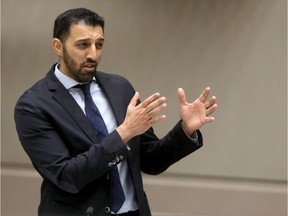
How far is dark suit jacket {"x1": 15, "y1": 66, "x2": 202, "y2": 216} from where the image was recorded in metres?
1.47

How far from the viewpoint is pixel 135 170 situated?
1.67 m

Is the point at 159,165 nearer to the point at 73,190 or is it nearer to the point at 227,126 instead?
the point at 73,190

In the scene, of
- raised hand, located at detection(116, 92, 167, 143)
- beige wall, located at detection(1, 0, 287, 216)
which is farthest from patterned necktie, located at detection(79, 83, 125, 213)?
beige wall, located at detection(1, 0, 287, 216)

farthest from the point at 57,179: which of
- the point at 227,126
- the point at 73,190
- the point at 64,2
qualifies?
the point at 64,2

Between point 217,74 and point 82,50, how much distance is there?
1.21 m

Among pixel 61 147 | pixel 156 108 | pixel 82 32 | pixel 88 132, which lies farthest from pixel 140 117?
pixel 82 32

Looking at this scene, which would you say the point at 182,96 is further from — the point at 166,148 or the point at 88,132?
the point at 88,132

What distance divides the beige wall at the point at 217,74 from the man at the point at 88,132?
0.97 metres

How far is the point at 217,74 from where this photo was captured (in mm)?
2650

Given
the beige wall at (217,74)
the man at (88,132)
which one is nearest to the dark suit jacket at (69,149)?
the man at (88,132)

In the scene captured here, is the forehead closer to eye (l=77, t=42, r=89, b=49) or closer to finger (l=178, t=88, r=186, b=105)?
eye (l=77, t=42, r=89, b=49)

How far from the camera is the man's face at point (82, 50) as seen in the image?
166 cm

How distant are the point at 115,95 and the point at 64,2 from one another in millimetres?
1317

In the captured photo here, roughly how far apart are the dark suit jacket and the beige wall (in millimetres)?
1037
